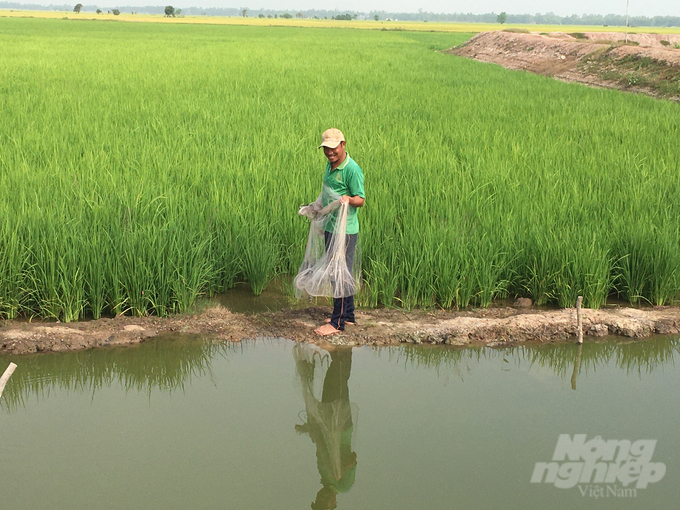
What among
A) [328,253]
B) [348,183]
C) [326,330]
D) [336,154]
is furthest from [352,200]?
[326,330]

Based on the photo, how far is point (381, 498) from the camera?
8.18 feet

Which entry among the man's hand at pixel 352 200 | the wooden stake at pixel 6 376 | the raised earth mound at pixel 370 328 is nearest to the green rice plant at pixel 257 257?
the raised earth mound at pixel 370 328

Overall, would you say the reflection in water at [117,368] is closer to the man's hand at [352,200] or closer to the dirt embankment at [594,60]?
the man's hand at [352,200]

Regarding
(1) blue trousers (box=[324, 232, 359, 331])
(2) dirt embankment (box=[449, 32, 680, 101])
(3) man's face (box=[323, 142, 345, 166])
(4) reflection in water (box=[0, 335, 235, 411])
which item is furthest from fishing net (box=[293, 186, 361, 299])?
(2) dirt embankment (box=[449, 32, 680, 101])

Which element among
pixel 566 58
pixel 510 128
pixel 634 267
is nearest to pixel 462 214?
pixel 634 267

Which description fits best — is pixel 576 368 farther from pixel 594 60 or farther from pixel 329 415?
pixel 594 60

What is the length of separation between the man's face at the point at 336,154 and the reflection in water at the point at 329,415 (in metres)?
1.03

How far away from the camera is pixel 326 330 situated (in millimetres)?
3936

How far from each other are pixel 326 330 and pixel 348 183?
870mm

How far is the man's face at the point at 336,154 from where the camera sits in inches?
137

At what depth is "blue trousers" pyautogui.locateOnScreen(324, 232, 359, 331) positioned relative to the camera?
3.84 metres

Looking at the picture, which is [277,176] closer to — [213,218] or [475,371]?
[213,218]

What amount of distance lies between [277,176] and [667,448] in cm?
398

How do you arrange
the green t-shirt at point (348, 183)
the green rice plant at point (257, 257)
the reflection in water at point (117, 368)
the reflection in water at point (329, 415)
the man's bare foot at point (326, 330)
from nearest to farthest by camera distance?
the reflection in water at point (329, 415)
the reflection in water at point (117, 368)
the green t-shirt at point (348, 183)
the man's bare foot at point (326, 330)
the green rice plant at point (257, 257)
